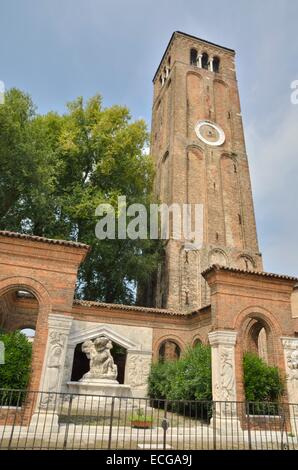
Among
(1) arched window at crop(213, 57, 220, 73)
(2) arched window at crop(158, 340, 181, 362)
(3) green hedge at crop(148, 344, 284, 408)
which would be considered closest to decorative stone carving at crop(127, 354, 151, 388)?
(3) green hedge at crop(148, 344, 284, 408)

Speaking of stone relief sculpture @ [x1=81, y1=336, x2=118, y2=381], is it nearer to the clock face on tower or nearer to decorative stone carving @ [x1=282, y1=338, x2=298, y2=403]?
decorative stone carving @ [x1=282, y1=338, x2=298, y2=403]

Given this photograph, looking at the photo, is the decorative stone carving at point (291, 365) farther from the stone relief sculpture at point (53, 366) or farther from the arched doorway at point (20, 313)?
the arched doorway at point (20, 313)

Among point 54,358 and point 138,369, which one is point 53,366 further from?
point 138,369

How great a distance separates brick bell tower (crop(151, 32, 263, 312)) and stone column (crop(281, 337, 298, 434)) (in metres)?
10.3

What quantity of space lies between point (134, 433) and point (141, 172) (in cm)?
1651

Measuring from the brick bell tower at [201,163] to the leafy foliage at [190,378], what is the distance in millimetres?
7169

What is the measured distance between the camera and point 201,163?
28.4 m

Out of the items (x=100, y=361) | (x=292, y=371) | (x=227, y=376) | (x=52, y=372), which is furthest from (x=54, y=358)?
(x=292, y=371)

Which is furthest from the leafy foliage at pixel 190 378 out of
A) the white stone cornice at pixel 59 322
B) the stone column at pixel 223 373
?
the white stone cornice at pixel 59 322

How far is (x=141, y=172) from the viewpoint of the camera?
22.6 metres

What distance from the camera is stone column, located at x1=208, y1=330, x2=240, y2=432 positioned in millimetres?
10430

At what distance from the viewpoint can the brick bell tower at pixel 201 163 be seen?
76.7 ft

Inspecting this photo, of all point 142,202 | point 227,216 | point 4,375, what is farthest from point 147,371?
point 227,216
